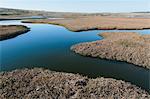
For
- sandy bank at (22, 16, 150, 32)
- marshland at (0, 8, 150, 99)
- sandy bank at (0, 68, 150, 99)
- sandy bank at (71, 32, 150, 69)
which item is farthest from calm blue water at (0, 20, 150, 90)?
sandy bank at (22, 16, 150, 32)

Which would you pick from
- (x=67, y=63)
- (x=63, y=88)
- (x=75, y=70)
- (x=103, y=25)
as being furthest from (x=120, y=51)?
(x=103, y=25)

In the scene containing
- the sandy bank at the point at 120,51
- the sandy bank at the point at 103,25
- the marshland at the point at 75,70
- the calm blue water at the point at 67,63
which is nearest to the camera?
the marshland at the point at 75,70

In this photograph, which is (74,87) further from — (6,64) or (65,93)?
(6,64)

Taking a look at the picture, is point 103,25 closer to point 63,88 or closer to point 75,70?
point 75,70

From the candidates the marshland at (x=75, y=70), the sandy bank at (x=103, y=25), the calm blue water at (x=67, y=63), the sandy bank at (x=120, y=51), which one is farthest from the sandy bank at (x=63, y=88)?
the sandy bank at (x=103, y=25)

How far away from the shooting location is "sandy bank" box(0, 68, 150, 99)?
A: 19156 mm

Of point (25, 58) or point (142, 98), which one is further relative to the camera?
point (25, 58)

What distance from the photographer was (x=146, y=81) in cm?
2403

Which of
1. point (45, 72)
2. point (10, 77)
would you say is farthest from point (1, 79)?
point (45, 72)

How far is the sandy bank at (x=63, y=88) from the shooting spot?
62.8 feet

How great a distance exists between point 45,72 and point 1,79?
4736mm

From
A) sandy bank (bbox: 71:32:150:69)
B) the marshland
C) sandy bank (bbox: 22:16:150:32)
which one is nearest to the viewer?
the marshland

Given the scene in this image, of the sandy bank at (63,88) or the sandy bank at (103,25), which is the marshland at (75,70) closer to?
the sandy bank at (63,88)

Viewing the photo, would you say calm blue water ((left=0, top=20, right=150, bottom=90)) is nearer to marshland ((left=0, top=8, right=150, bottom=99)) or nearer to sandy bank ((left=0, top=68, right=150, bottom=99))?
marshland ((left=0, top=8, right=150, bottom=99))
